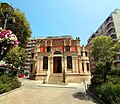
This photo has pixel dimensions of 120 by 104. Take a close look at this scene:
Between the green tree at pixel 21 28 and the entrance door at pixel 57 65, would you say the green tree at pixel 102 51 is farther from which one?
the green tree at pixel 21 28

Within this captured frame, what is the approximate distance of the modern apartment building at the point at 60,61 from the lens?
29.0 meters

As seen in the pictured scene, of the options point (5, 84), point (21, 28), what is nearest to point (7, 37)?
point (5, 84)

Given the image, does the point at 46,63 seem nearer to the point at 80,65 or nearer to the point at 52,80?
the point at 52,80

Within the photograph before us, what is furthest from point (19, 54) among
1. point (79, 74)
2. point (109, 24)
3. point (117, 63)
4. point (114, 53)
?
point (109, 24)

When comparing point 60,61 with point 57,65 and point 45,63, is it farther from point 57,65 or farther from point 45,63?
point 45,63

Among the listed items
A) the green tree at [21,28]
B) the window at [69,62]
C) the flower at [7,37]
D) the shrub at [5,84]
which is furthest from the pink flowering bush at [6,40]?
the window at [69,62]

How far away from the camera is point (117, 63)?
46.0 meters

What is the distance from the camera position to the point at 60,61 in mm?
32062

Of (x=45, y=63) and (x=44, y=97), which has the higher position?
(x=45, y=63)

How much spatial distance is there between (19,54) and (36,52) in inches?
301

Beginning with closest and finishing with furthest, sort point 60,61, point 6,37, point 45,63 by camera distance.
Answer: point 6,37 < point 45,63 < point 60,61

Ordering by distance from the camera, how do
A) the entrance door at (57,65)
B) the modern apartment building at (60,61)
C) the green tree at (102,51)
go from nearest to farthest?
the green tree at (102,51)
the modern apartment building at (60,61)
the entrance door at (57,65)

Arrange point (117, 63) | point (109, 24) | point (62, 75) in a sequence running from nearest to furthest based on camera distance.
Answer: point (62, 75) → point (117, 63) → point (109, 24)

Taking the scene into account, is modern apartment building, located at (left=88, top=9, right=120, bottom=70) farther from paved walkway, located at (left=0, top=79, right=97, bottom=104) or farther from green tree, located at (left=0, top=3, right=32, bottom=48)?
paved walkway, located at (left=0, top=79, right=97, bottom=104)
